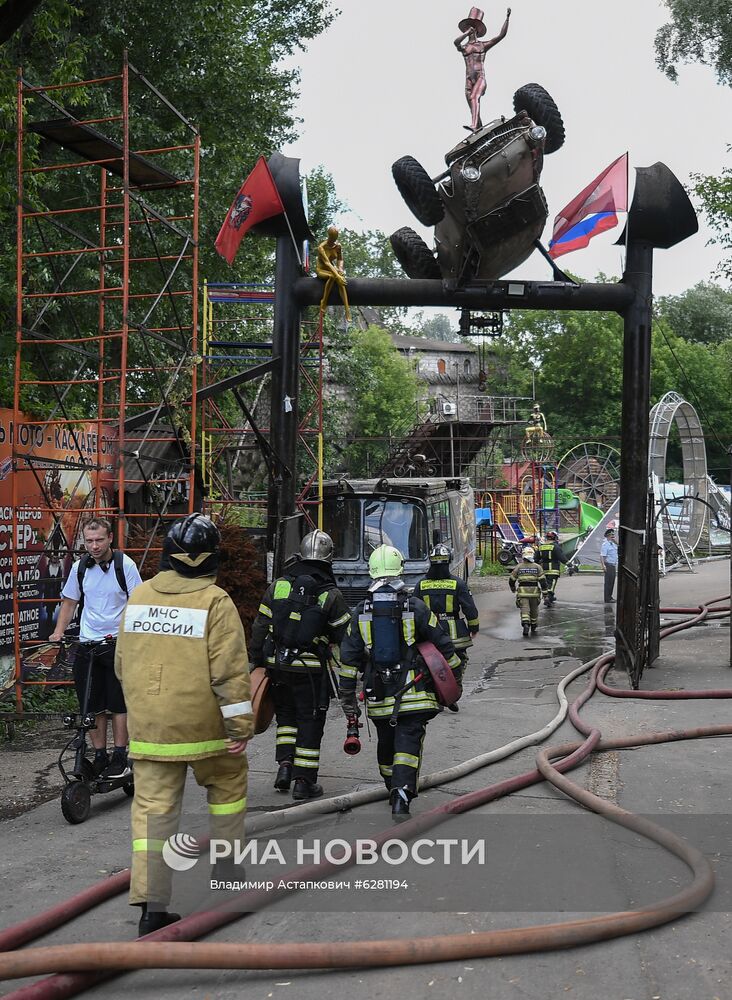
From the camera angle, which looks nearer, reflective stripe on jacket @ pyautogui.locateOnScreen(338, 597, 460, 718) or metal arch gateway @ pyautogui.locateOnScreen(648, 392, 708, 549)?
reflective stripe on jacket @ pyautogui.locateOnScreen(338, 597, 460, 718)

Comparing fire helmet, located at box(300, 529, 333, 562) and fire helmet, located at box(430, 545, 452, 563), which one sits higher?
fire helmet, located at box(300, 529, 333, 562)

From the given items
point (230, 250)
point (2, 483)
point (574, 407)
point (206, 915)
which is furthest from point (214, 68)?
point (574, 407)

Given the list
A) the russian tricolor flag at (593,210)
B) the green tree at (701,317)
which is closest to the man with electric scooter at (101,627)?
the russian tricolor flag at (593,210)

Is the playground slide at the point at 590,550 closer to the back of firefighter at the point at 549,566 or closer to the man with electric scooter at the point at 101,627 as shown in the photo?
the back of firefighter at the point at 549,566

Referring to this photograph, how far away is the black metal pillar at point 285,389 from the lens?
11.5 metres

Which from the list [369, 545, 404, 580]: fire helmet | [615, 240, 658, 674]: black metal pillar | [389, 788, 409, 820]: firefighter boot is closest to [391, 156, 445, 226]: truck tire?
[615, 240, 658, 674]: black metal pillar

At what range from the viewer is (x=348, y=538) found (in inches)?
626

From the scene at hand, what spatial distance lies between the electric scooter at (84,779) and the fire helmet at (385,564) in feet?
6.31

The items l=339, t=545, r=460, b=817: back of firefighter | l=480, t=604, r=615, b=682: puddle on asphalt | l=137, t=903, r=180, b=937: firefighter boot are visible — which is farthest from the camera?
l=480, t=604, r=615, b=682: puddle on asphalt

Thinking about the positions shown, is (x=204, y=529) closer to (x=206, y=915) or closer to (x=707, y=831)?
(x=206, y=915)

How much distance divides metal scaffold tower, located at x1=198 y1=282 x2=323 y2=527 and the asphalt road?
404 centimetres

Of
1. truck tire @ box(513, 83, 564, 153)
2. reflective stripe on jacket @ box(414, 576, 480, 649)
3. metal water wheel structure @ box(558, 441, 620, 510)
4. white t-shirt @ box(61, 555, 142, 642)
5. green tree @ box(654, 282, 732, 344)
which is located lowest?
reflective stripe on jacket @ box(414, 576, 480, 649)

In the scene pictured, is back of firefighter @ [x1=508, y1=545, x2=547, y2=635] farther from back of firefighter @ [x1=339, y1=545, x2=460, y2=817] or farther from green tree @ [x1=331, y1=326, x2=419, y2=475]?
green tree @ [x1=331, y1=326, x2=419, y2=475]

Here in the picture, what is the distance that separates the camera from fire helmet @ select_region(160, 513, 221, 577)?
4.67 metres
